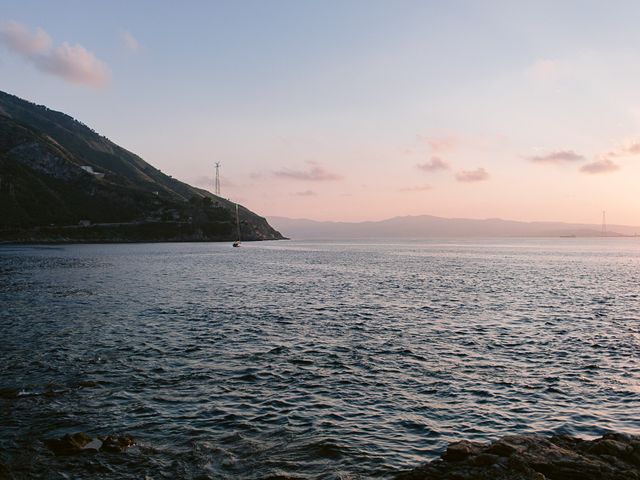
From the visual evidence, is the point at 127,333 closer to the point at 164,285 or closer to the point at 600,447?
the point at 600,447

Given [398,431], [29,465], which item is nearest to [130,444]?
[29,465]

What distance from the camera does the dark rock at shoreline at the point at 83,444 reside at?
15875mm

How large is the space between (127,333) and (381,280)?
5344 centimetres

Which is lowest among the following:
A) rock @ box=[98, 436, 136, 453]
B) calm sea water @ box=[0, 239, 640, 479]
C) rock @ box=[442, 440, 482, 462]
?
calm sea water @ box=[0, 239, 640, 479]

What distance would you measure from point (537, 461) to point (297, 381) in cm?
1304

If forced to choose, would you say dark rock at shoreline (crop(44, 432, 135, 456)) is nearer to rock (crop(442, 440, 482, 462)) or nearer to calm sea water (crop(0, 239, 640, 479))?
calm sea water (crop(0, 239, 640, 479))

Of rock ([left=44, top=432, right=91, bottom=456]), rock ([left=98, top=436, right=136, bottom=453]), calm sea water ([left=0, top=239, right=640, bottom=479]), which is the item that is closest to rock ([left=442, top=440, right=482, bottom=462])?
calm sea water ([left=0, top=239, right=640, bottom=479])

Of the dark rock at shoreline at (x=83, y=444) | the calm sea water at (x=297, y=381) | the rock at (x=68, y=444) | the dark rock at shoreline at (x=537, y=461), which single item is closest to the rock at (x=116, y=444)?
the dark rock at shoreline at (x=83, y=444)

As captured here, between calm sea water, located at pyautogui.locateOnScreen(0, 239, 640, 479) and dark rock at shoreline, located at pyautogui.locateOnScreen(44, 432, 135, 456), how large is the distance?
419 mm

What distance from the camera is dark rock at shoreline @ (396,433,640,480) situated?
42.9ft

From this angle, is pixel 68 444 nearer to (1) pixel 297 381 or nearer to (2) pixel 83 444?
(2) pixel 83 444

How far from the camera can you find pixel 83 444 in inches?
645

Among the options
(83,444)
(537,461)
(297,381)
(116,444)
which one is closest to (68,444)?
(83,444)

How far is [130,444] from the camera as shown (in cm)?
1644
